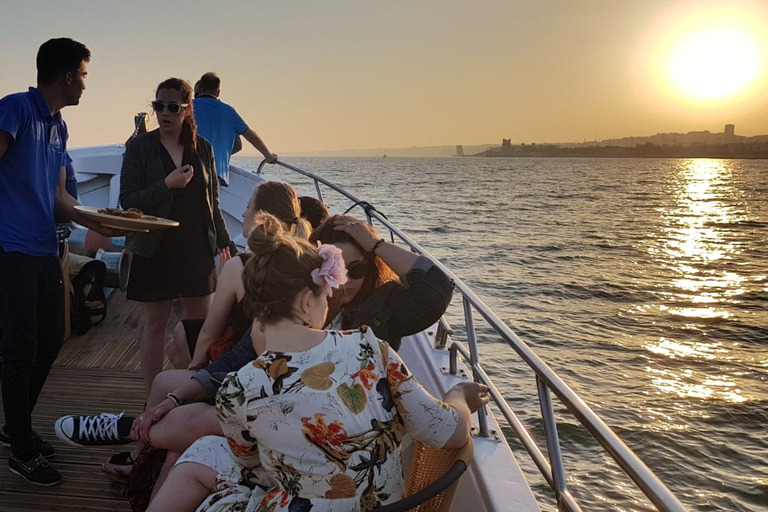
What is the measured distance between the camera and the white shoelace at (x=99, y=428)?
7.46ft

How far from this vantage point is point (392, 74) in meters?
41.7

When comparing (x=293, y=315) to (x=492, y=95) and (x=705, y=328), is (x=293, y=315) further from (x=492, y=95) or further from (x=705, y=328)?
(x=492, y=95)

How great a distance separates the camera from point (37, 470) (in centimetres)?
250

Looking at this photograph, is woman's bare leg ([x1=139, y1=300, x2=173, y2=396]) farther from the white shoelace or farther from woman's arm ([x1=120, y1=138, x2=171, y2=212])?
the white shoelace

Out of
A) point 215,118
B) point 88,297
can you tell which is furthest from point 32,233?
point 215,118

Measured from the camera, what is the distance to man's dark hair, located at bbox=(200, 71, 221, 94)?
15.7ft

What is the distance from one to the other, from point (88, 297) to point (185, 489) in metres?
3.47

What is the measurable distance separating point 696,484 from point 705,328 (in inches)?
246

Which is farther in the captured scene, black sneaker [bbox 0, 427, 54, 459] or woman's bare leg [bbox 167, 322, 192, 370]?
black sneaker [bbox 0, 427, 54, 459]

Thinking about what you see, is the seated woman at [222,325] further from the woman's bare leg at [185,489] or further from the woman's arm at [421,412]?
the woman's arm at [421,412]

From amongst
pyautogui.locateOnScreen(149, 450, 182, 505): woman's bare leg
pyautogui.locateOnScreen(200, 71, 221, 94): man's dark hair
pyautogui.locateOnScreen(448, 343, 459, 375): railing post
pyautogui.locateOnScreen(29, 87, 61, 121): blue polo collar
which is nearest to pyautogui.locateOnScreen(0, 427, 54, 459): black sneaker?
pyautogui.locateOnScreen(149, 450, 182, 505): woman's bare leg

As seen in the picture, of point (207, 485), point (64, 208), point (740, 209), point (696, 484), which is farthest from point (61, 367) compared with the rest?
point (740, 209)

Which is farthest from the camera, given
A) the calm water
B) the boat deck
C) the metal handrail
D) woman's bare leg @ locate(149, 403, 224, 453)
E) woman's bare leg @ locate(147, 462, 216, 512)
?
the calm water

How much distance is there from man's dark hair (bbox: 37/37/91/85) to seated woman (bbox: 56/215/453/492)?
1.14 metres
